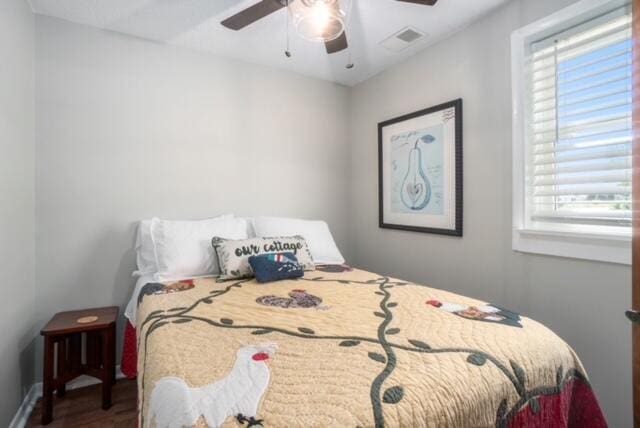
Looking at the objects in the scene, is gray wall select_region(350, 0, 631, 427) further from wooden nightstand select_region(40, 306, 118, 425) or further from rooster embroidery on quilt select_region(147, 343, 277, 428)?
wooden nightstand select_region(40, 306, 118, 425)

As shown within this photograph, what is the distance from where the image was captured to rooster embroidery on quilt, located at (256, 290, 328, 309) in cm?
154

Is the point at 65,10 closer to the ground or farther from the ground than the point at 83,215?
farther from the ground

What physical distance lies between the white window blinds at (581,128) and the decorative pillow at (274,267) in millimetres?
1416

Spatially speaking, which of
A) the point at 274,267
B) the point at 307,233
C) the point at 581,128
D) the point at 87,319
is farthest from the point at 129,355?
the point at 581,128

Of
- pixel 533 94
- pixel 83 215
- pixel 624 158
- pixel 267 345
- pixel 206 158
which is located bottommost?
pixel 267 345

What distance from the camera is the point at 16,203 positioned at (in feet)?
5.71

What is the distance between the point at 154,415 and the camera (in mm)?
828

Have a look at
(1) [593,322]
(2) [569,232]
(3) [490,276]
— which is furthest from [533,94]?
(1) [593,322]

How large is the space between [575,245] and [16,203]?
9.56 ft

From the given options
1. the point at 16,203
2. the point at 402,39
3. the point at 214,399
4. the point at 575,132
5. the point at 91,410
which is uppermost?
the point at 402,39

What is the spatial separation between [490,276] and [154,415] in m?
1.94

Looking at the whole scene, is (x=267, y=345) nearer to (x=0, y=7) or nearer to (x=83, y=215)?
(x=83, y=215)

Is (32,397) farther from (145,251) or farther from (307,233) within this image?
(307,233)

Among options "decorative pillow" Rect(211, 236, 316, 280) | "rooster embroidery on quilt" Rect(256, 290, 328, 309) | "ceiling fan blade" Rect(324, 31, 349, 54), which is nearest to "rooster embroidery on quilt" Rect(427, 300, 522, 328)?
"rooster embroidery on quilt" Rect(256, 290, 328, 309)
